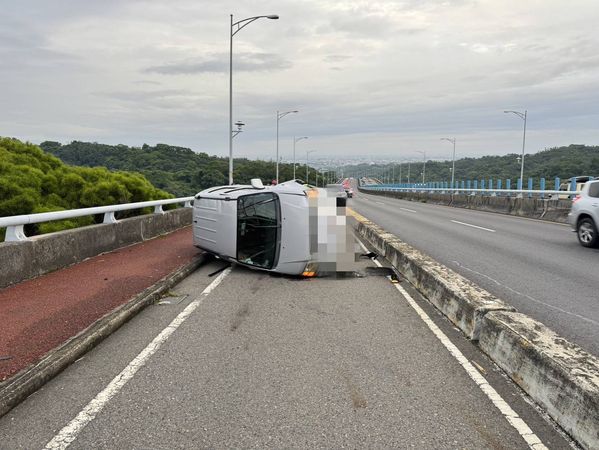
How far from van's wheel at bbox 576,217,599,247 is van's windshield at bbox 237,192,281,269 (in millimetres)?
8571

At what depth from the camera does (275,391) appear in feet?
13.1

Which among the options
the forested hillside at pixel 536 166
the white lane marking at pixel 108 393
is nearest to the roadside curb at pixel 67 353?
the white lane marking at pixel 108 393

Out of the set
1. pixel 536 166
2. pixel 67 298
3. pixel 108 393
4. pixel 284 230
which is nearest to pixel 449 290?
pixel 284 230

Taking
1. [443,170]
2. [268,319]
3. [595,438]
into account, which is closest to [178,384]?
[268,319]

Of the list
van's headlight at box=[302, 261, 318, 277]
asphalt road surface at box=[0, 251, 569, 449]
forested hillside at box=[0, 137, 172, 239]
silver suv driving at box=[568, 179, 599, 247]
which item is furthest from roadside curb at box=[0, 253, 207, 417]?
silver suv driving at box=[568, 179, 599, 247]

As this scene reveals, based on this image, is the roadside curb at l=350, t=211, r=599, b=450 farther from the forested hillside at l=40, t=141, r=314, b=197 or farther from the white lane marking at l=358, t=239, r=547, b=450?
the forested hillside at l=40, t=141, r=314, b=197

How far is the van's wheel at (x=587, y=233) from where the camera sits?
1185 centimetres

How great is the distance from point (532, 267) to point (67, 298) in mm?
8557

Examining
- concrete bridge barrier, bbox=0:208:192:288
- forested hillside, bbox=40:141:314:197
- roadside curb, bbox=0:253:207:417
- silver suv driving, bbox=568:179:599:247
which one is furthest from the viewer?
forested hillside, bbox=40:141:314:197

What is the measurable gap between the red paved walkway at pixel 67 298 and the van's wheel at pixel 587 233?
9.93 meters

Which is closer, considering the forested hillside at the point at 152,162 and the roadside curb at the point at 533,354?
the roadside curb at the point at 533,354

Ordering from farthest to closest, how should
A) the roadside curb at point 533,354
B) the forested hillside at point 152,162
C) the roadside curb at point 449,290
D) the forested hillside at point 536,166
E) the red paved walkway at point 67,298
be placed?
the forested hillside at point 536,166, the forested hillside at point 152,162, the roadside curb at point 449,290, the red paved walkway at point 67,298, the roadside curb at point 533,354

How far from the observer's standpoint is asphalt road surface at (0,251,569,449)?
3311 mm

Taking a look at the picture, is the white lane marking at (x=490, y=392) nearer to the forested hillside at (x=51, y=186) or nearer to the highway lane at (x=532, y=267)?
the highway lane at (x=532, y=267)
